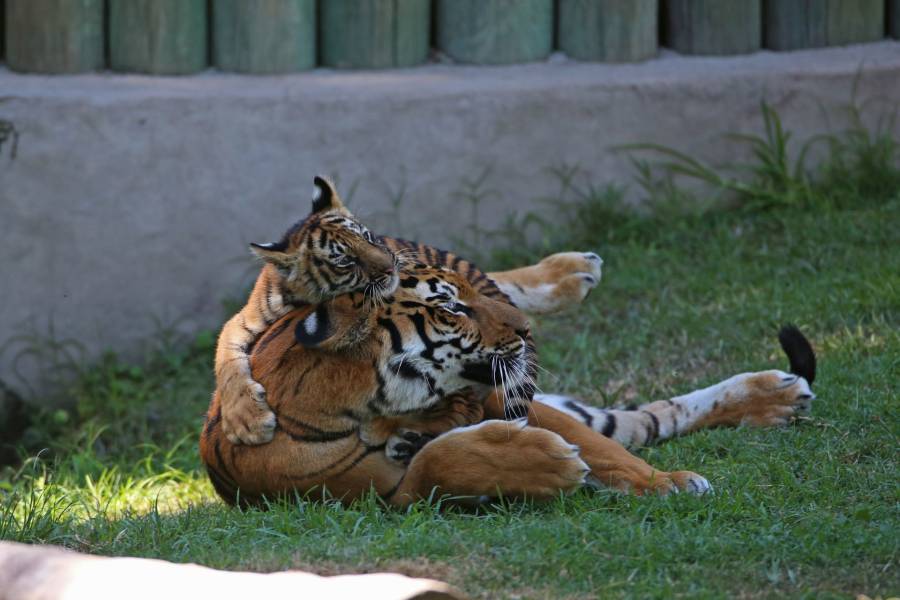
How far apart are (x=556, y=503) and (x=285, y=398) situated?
804mm

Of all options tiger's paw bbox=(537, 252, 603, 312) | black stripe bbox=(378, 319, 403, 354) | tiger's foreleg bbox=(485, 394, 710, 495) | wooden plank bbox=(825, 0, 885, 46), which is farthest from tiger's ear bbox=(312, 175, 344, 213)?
wooden plank bbox=(825, 0, 885, 46)

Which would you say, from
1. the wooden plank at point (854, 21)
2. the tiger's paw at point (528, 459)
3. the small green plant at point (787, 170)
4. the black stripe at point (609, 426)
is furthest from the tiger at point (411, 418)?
the wooden plank at point (854, 21)

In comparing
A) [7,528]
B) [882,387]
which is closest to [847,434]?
[882,387]

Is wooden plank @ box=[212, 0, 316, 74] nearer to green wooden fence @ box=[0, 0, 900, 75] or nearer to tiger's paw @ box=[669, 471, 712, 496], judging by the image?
green wooden fence @ box=[0, 0, 900, 75]

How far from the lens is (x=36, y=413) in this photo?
6.12 meters

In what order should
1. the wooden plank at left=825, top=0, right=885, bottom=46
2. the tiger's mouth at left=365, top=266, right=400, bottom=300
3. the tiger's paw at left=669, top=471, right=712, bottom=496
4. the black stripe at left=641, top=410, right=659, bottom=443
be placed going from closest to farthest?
the tiger's paw at left=669, top=471, right=712, bottom=496 → the tiger's mouth at left=365, top=266, right=400, bottom=300 → the black stripe at left=641, top=410, right=659, bottom=443 → the wooden plank at left=825, top=0, right=885, bottom=46

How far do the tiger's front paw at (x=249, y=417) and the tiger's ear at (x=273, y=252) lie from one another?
38 centimetres

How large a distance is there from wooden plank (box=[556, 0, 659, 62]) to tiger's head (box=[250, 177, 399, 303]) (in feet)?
9.14

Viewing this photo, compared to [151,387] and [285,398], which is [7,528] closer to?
[285,398]

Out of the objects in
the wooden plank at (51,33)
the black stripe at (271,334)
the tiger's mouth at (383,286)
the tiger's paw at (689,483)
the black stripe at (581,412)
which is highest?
the wooden plank at (51,33)

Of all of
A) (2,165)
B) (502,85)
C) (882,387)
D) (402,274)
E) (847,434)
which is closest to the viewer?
(402,274)

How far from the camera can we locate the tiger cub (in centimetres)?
365

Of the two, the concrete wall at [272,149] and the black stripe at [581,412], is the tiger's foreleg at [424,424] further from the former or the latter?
the concrete wall at [272,149]

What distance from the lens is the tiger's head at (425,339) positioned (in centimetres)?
354
